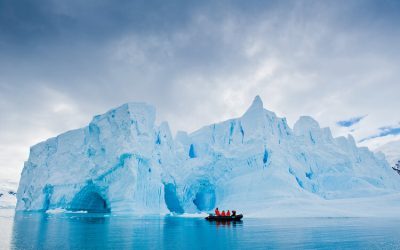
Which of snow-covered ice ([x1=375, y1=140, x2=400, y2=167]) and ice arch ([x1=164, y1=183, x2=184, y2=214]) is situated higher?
snow-covered ice ([x1=375, y1=140, x2=400, y2=167])

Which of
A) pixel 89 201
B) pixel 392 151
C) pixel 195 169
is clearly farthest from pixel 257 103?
pixel 392 151

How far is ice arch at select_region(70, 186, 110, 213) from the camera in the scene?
121 feet

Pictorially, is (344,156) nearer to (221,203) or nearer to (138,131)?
(221,203)

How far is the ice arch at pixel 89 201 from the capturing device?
36938 millimetres

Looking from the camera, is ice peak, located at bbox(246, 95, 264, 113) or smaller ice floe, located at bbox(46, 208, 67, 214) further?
ice peak, located at bbox(246, 95, 264, 113)

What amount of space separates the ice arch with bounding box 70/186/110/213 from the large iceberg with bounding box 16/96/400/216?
0.13 meters

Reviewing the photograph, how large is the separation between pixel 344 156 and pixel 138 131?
25.0 m

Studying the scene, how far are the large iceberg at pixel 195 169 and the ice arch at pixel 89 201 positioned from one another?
13 centimetres

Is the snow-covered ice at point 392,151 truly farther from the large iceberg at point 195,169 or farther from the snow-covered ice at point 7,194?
the snow-covered ice at point 7,194

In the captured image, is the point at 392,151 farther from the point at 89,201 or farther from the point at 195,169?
the point at 89,201

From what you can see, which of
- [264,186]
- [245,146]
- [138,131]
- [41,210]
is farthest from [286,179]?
[41,210]

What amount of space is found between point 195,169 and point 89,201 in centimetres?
1307

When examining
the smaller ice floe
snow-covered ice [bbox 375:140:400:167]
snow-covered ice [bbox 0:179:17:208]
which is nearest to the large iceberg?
the smaller ice floe

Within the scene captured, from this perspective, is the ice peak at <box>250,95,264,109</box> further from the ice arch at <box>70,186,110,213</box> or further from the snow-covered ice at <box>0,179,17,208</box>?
the snow-covered ice at <box>0,179,17,208</box>
